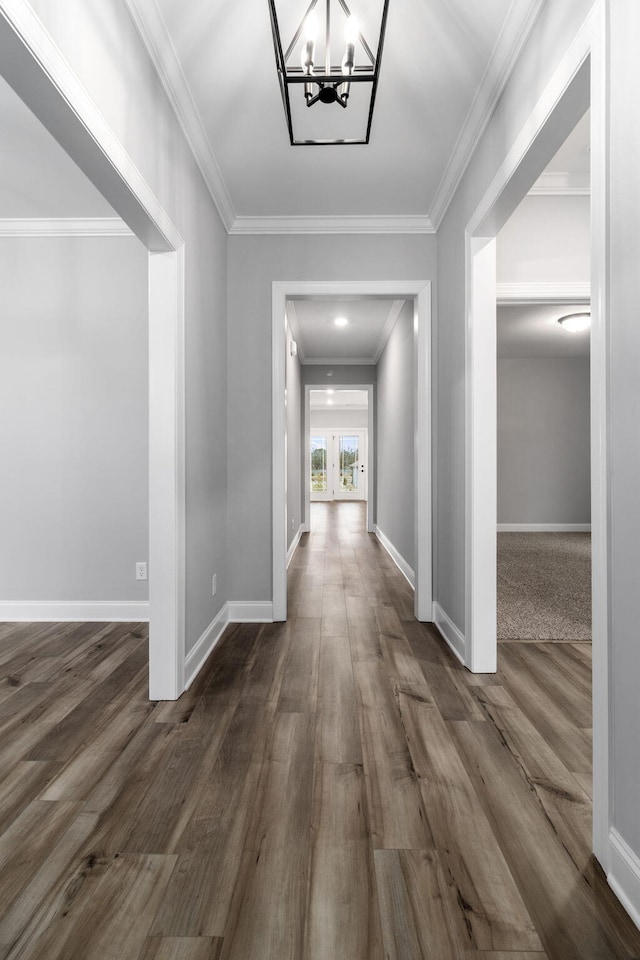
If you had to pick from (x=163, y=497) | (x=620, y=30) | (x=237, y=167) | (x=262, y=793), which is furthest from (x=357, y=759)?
→ (x=237, y=167)

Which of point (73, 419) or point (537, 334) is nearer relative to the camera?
point (73, 419)

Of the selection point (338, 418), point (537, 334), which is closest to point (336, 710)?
point (537, 334)

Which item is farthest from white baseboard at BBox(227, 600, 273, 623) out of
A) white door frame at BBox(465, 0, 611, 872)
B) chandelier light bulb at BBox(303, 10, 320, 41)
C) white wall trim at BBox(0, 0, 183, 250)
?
chandelier light bulb at BBox(303, 10, 320, 41)

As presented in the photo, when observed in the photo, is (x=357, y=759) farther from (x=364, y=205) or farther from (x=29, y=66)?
(x=364, y=205)

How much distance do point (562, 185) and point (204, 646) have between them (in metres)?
3.42

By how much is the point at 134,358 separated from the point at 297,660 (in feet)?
7.30

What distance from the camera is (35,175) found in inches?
118

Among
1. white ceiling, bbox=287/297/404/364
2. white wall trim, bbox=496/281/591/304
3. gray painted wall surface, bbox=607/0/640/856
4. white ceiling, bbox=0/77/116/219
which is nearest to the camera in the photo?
gray painted wall surface, bbox=607/0/640/856

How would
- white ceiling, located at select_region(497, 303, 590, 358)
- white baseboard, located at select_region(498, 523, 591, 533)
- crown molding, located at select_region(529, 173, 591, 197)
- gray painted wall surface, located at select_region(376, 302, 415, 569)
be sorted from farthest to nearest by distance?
white baseboard, located at select_region(498, 523, 591, 533)
white ceiling, located at select_region(497, 303, 590, 358)
gray painted wall surface, located at select_region(376, 302, 415, 569)
crown molding, located at select_region(529, 173, 591, 197)

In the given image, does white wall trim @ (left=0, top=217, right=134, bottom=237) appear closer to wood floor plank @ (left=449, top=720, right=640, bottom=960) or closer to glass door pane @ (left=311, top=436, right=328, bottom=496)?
wood floor plank @ (left=449, top=720, right=640, bottom=960)

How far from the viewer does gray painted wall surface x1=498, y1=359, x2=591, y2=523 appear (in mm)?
8297

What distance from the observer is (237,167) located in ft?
9.79

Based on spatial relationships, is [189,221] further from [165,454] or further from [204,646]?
[204,646]

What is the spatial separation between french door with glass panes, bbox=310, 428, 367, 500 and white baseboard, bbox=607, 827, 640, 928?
13478 mm
